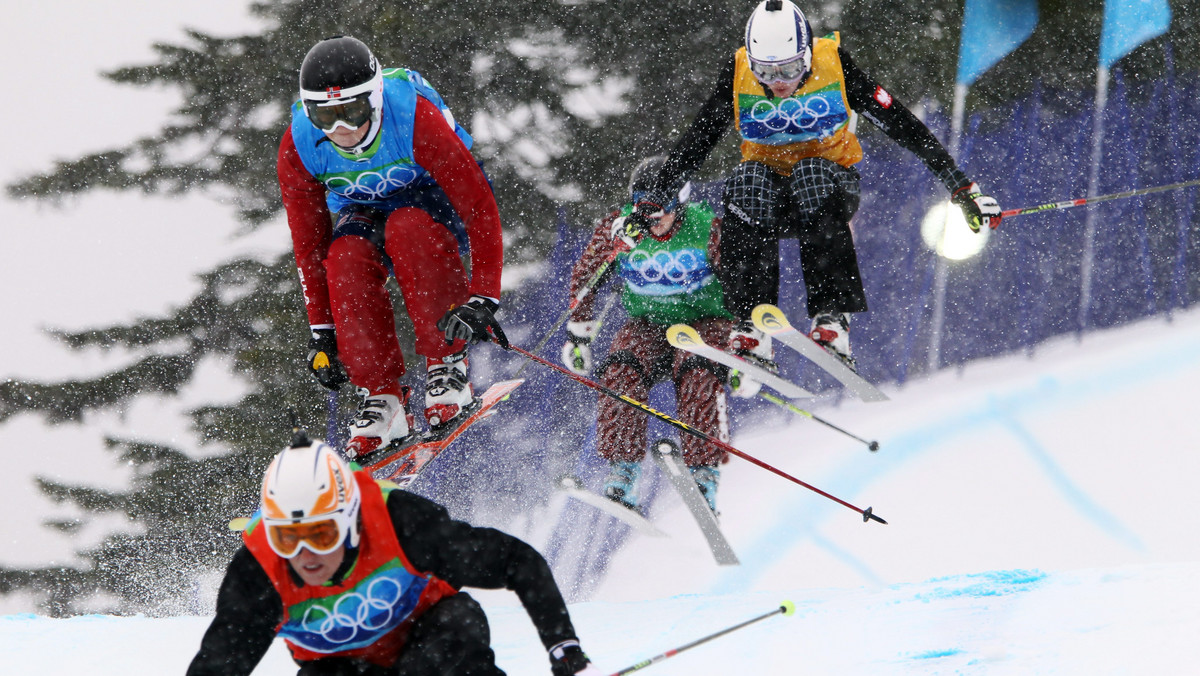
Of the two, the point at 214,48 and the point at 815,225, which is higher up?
the point at 815,225

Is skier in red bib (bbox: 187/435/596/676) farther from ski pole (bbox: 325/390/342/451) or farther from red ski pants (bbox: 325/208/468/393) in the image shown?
ski pole (bbox: 325/390/342/451)

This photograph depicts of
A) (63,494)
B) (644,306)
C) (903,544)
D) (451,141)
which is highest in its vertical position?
(903,544)

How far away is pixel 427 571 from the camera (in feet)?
10.8

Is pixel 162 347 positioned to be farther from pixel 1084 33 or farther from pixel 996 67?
pixel 1084 33

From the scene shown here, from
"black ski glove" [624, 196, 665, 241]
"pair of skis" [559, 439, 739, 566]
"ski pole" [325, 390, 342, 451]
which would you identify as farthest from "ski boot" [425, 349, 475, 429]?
"ski pole" [325, 390, 342, 451]

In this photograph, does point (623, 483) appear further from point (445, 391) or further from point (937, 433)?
point (937, 433)

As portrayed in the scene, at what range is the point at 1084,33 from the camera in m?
9.88

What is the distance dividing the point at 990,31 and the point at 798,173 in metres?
4.89

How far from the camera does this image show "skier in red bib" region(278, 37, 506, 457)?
459 cm

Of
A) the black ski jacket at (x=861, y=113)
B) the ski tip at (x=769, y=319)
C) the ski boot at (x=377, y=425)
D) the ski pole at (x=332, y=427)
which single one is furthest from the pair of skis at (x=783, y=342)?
the ski pole at (x=332, y=427)

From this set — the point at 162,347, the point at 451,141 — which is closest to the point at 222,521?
the point at 162,347

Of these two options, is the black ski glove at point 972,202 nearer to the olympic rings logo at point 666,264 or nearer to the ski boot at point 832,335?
the ski boot at point 832,335

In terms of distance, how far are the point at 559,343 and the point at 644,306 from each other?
216 cm

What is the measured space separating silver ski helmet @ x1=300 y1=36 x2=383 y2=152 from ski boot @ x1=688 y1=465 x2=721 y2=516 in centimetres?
213
